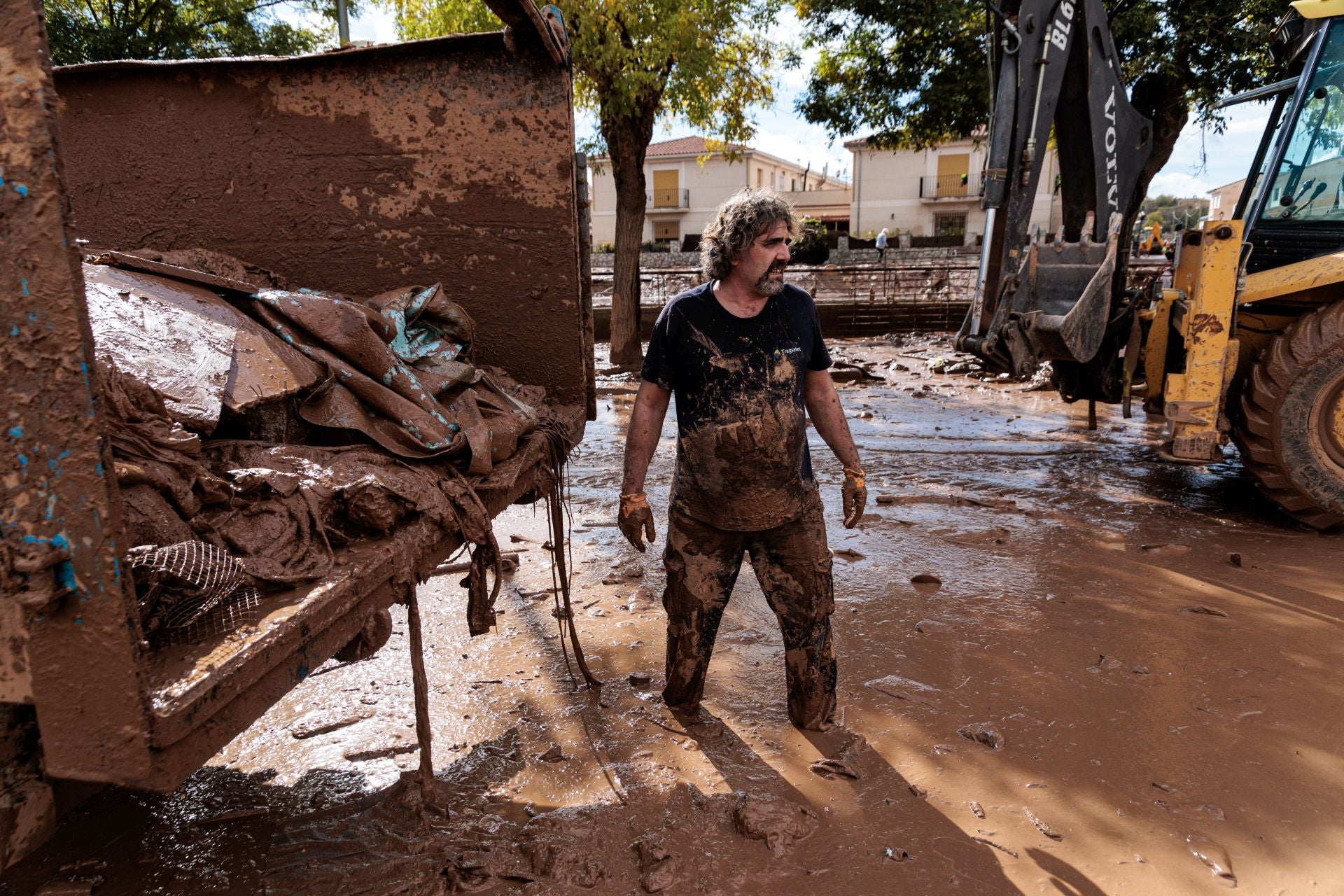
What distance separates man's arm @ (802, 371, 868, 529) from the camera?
10.1ft

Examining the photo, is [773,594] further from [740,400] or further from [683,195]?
[683,195]

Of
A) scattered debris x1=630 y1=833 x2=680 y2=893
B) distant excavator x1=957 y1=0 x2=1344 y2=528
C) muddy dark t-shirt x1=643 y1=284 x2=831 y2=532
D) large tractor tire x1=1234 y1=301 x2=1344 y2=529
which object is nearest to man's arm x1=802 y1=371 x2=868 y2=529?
muddy dark t-shirt x1=643 y1=284 x2=831 y2=532

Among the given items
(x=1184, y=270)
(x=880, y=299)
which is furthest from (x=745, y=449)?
(x=880, y=299)

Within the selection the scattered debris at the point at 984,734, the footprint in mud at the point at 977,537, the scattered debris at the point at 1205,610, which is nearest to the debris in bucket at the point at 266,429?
the scattered debris at the point at 984,734

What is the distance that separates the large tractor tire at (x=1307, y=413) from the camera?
5008 mm

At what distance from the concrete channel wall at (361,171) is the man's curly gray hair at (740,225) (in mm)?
628

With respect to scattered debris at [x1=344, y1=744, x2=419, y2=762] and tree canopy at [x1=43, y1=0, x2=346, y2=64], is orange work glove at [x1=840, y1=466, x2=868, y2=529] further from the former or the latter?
tree canopy at [x1=43, y1=0, x2=346, y2=64]

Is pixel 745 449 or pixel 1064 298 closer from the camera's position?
pixel 745 449

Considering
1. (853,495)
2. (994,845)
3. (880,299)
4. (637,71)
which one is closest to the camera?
(994,845)

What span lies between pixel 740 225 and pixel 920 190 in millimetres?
38903

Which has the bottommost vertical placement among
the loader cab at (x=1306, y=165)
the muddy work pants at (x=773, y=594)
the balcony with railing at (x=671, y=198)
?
the muddy work pants at (x=773, y=594)

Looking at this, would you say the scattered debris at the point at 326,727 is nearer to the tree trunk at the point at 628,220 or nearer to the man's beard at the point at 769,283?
the man's beard at the point at 769,283

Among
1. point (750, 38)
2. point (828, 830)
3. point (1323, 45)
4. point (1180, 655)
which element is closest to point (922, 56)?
point (750, 38)

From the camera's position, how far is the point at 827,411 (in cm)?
308
